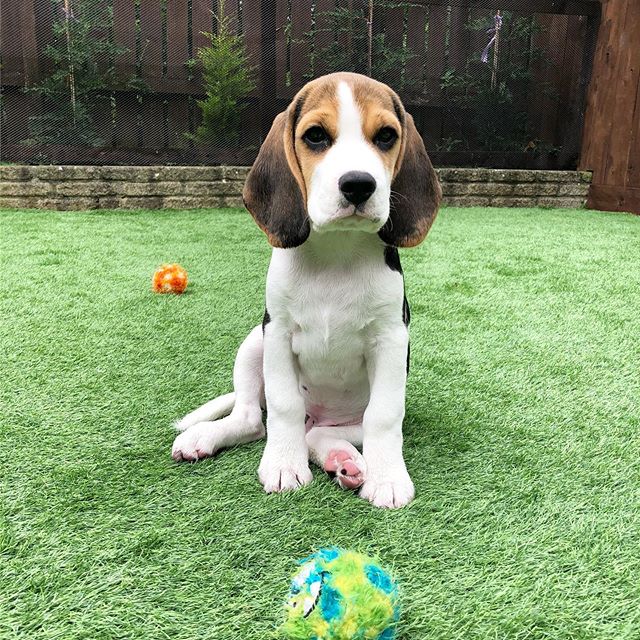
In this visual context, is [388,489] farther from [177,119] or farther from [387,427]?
[177,119]

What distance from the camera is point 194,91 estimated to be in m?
7.53

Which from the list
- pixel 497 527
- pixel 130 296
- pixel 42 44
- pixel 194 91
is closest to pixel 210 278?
pixel 130 296

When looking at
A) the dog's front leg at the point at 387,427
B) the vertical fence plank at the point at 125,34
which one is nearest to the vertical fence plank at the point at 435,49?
the vertical fence plank at the point at 125,34

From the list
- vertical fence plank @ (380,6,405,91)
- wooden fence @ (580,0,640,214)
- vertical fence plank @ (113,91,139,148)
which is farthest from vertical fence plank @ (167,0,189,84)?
wooden fence @ (580,0,640,214)

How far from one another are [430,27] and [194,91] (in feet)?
10.3

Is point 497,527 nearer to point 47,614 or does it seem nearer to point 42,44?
point 47,614

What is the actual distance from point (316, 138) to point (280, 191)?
0.70 feet

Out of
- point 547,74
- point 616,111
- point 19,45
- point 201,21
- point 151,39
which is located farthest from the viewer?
point 547,74

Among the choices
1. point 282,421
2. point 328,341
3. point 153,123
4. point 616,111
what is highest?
point 616,111

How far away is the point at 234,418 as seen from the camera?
2172mm

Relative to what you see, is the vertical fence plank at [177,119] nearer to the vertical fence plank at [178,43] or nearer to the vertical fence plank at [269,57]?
the vertical fence plank at [178,43]

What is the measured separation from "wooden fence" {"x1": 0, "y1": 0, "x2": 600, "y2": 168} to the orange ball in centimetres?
387

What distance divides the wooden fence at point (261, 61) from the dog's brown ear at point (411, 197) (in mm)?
6008

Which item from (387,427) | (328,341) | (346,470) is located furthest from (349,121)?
(346,470)
